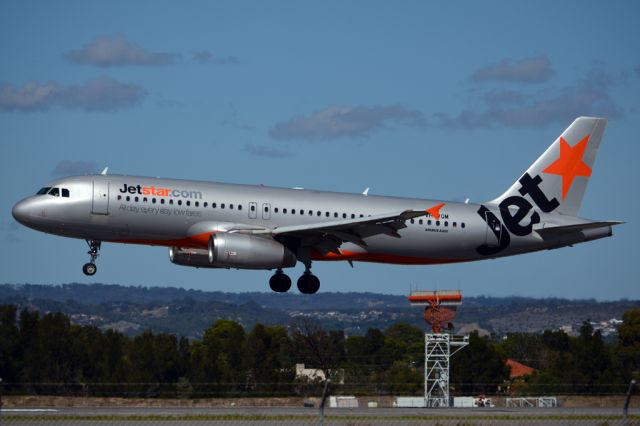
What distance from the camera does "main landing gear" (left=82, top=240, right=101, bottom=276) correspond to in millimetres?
56188

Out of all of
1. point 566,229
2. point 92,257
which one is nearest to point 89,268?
point 92,257

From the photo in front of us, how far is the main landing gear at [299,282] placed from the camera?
196 ft

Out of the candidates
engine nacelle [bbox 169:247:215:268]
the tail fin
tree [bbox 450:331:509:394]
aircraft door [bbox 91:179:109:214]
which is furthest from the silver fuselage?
tree [bbox 450:331:509:394]

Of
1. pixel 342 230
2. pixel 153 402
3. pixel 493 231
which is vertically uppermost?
pixel 493 231

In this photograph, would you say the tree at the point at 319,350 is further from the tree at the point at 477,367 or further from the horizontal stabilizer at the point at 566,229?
the horizontal stabilizer at the point at 566,229

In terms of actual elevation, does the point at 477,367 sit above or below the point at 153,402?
above

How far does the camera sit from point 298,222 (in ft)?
186

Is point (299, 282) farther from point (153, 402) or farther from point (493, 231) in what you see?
point (153, 402)

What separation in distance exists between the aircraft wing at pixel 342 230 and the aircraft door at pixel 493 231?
5.67 meters

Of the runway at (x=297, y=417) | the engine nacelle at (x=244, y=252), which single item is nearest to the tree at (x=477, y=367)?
the engine nacelle at (x=244, y=252)

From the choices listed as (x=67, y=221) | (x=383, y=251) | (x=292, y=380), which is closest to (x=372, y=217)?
(x=383, y=251)

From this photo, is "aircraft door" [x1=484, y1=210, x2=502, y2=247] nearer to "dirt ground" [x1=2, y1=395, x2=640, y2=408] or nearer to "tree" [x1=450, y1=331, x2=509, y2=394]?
"dirt ground" [x1=2, y1=395, x2=640, y2=408]

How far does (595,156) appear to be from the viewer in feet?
214

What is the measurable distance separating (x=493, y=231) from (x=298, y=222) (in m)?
10.2
